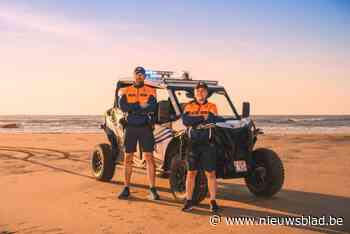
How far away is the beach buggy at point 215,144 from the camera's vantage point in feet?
25.7

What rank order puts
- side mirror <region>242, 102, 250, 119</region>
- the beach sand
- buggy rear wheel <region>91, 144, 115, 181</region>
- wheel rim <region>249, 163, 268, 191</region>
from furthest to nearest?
buggy rear wheel <region>91, 144, 115, 181</region> → side mirror <region>242, 102, 250, 119</region> → wheel rim <region>249, 163, 268, 191</region> → the beach sand

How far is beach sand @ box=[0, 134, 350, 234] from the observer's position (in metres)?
6.45

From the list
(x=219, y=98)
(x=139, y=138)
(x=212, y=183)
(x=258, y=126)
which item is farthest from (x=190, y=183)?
(x=258, y=126)

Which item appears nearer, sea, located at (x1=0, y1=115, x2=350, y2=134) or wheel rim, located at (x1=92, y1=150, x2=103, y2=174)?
wheel rim, located at (x1=92, y1=150, x2=103, y2=174)

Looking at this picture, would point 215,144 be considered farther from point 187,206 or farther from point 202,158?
point 187,206

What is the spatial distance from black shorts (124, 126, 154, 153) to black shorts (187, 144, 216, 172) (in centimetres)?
106

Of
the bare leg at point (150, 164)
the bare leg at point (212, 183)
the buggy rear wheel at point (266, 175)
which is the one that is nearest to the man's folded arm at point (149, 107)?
the bare leg at point (150, 164)

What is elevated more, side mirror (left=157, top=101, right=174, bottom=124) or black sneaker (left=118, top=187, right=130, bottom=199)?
side mirror (left=157, top=101, right=174, bottom=124)

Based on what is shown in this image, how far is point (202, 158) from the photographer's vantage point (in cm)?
725

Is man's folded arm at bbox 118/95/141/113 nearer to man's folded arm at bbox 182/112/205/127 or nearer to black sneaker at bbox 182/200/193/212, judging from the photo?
man's folded arm at bbox 182/112/205/127

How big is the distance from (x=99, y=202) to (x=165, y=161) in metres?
1.34

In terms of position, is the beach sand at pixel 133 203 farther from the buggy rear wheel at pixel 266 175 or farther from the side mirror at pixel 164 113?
the side mirror at pixel 164 113

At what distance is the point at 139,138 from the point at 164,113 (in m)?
0.59

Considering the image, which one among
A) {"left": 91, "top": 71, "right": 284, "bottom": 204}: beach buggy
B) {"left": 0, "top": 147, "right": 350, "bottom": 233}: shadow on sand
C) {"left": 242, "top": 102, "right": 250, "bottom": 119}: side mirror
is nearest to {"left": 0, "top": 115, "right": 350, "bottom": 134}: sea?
{"left": 0, "top": 147, "right": 350, "bottom": 233}: shadow on sand
